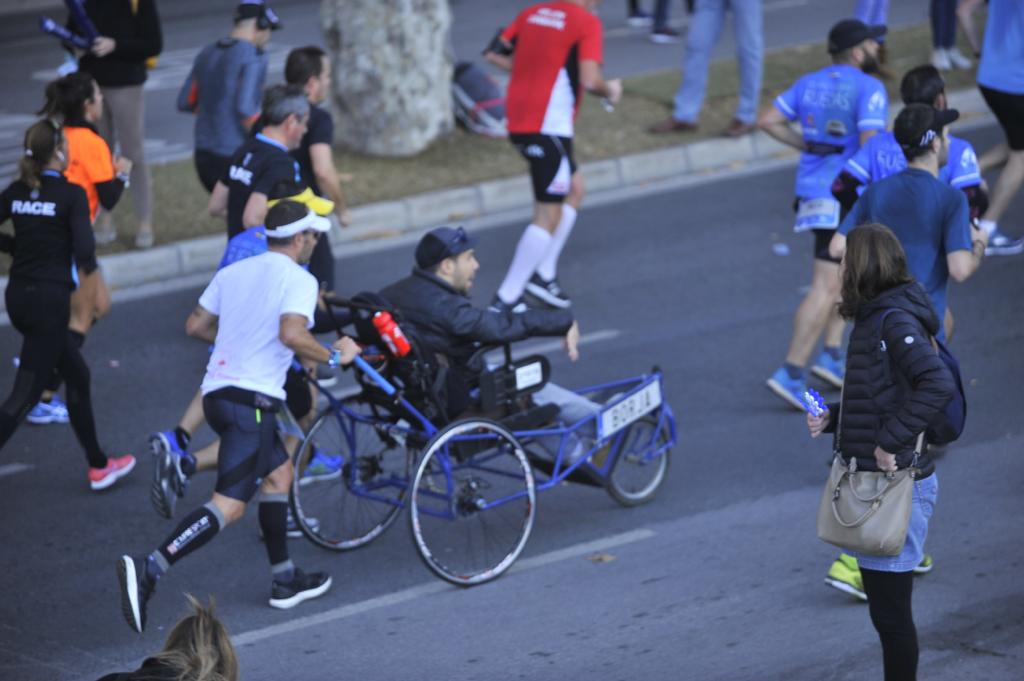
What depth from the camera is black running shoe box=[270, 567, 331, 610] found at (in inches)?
245

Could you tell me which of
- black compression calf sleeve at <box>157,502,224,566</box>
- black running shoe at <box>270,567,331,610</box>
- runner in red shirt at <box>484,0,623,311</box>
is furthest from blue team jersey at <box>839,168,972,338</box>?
runner in red shirt at <box>484,0,623,311</box>

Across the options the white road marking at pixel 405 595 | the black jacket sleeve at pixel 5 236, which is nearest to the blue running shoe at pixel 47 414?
the black jacket sleeve at pixel 5 236

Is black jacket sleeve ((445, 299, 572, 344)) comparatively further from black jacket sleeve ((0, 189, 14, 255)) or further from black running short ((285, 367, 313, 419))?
black jacket sleeve ((0, 189, 14, 255))

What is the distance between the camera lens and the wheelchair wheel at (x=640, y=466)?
7.20 m

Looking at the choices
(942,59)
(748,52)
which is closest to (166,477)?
(748,52)

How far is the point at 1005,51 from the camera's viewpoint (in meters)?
10.7

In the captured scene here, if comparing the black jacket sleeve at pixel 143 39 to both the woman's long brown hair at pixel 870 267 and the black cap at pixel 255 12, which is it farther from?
the woman's long brown hair at pixel 870 267

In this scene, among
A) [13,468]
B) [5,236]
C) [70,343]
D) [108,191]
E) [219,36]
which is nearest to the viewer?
[5,236]

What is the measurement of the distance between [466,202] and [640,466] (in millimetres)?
5766

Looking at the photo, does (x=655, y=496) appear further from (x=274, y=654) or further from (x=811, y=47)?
(x=811, y=47)

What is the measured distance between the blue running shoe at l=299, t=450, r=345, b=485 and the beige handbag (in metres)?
2.67

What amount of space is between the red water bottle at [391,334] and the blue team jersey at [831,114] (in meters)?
3.13

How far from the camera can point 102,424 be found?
8.37 meters

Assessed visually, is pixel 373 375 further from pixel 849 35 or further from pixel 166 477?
pixel 849 35
